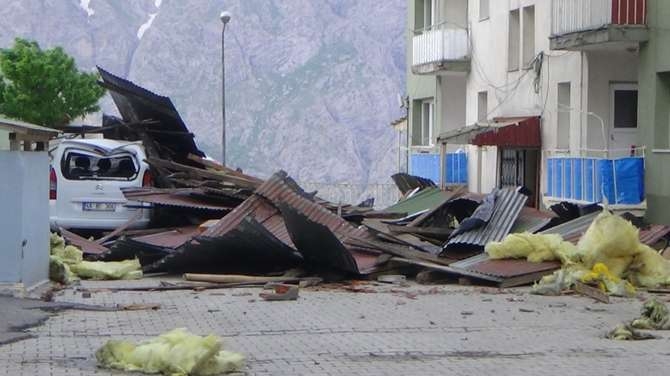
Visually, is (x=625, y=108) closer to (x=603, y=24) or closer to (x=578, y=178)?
(x=578, y=178)

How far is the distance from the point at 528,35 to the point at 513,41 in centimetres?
112

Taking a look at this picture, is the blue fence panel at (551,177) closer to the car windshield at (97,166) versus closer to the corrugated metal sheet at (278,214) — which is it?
the corrugated metal sheet at (278,214)

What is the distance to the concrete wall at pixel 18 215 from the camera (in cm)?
1486

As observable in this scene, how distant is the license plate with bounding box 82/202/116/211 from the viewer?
2294cm

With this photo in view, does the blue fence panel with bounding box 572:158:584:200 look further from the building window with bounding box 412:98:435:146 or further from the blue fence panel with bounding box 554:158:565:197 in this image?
the building window with bounding box 412:98:435:146

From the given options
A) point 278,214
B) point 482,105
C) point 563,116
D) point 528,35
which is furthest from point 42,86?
point 278,214

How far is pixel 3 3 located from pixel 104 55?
13.7 metres

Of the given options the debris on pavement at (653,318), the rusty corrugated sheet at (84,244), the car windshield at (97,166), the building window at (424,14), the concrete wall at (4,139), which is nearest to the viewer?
the debris on pavement at (653,318)

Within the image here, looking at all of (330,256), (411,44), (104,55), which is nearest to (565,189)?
(330,256)

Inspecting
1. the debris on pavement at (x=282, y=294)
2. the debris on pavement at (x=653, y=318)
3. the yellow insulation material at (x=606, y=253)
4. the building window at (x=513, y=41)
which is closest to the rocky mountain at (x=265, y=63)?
the building window at (x=513, y=41)

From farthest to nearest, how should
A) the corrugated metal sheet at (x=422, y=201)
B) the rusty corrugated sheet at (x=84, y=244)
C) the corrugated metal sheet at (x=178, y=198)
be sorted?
the corrugated metal sheet at (x=422, y=201) → the corrugated metal sheet at (x=178, y=198) → the rusty corrugated sheet at (x=84, y=244)

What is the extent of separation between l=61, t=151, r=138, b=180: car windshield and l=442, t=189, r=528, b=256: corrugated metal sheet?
6.83 m

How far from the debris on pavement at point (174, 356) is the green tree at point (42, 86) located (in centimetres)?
3656

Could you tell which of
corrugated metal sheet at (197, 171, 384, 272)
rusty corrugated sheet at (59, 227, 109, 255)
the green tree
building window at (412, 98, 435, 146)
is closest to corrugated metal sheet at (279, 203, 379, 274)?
corrugated metal sheet at (197, 171, 384, 272)
